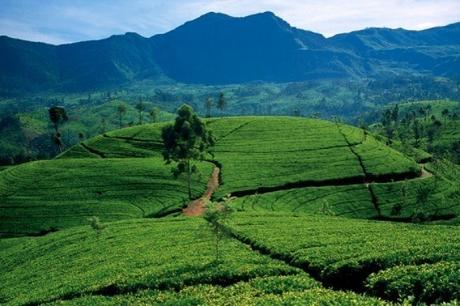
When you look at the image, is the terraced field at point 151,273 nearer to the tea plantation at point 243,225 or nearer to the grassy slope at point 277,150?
the tea plantation at point 243,225

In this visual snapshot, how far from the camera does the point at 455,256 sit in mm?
37094

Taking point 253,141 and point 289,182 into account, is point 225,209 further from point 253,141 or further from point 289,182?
point 253,141

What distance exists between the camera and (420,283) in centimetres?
3155

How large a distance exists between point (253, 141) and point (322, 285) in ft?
371

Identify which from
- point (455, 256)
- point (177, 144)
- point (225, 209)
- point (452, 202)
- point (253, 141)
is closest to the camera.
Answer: point (455, 256)

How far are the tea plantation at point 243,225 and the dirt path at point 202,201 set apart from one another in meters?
1.68

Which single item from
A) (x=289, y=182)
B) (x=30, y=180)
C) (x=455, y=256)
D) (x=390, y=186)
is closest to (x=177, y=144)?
(x=289, y=182)

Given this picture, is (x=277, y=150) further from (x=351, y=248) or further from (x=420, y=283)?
(x=420, y=283)

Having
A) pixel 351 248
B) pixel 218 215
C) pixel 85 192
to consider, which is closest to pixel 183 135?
pixel 85 192

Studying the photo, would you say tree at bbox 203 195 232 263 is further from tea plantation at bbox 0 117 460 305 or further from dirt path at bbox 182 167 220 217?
dirt path at bbox 182 167 220 217

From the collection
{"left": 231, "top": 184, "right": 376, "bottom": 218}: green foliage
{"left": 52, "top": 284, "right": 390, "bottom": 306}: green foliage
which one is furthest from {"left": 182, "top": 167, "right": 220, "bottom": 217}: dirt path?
{"left": 52, "top": 284, "right": 390, "bottom": 306}: green foliage

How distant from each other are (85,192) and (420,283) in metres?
94.3

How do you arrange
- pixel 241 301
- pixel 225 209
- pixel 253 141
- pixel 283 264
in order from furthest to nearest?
1. pixel 253 141
2. pixel 225 209
3. pixel 283 264
4. pixel 241 301

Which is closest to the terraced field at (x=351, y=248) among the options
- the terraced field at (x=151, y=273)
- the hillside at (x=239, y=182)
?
the terraced field at (x=151, y=273)
